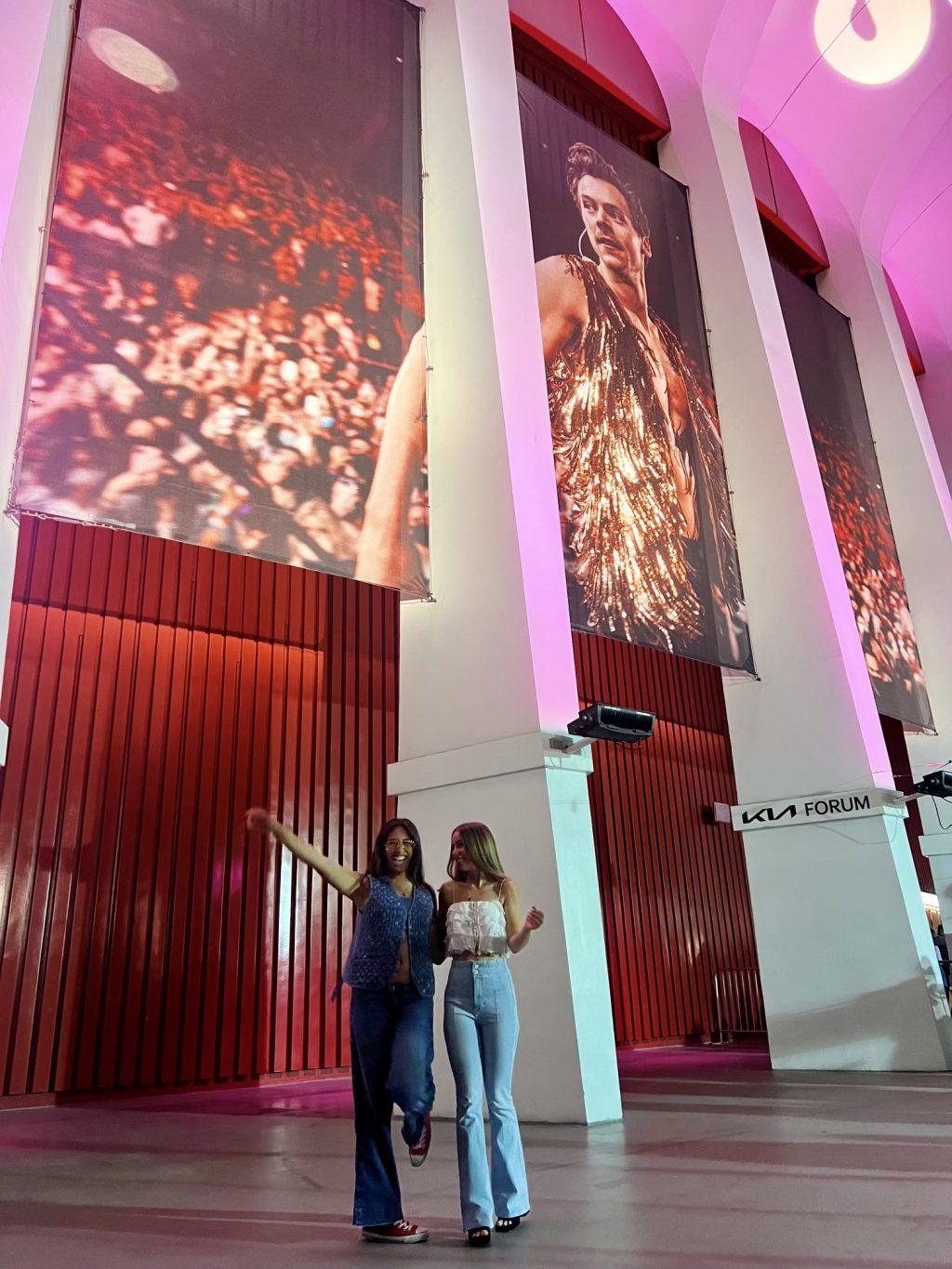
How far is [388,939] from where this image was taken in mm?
3000

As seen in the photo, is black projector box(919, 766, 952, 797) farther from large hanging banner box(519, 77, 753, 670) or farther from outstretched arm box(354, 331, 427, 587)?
outstretched arm box(354, 331, 427, 587)

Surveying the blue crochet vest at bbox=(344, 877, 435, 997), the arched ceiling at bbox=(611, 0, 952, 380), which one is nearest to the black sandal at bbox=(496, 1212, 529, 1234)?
the blue crochet vest at bbox=(344, 877, 435, 997)

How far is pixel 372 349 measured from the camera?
7.14 meters

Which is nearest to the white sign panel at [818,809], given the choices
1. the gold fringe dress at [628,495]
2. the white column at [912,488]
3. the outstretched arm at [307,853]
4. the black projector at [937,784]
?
the black projector at [937,784]

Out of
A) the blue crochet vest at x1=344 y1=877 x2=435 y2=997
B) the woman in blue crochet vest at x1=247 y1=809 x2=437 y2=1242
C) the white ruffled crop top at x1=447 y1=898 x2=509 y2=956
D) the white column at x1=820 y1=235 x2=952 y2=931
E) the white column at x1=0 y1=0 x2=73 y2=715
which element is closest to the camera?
the woman in blue crochet vest at x1=247 y1=809 x2=437 y2=1242

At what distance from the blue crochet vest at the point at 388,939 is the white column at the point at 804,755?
6.04m

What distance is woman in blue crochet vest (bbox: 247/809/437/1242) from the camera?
2.87 m

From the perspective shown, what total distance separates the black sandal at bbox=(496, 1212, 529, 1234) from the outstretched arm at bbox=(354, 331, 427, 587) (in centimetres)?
411

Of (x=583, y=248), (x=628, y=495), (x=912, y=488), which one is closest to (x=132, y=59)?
(x=583, y=248)

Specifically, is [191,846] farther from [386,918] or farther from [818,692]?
[386,918]

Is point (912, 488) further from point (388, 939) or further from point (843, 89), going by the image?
point (388, 939)

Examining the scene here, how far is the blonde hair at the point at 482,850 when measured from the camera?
3.25 meters

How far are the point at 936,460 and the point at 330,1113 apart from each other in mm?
10932

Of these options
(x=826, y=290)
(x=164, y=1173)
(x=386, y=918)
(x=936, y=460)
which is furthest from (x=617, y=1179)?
(x=826, y=290)
